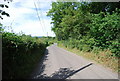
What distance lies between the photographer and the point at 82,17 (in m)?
10.4

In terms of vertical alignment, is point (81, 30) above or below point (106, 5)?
below

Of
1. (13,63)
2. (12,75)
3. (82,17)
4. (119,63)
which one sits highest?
(82,17)

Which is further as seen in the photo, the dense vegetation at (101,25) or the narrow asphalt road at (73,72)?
the dense vegetation at (101,25)

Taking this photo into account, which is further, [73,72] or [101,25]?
[101,25]

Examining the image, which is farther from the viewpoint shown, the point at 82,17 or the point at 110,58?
the point at 82,17

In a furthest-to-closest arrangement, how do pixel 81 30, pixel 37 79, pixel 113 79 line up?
pixel 81 30
pixel 37 79
pixel 113 79

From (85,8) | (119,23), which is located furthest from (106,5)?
(119,23)

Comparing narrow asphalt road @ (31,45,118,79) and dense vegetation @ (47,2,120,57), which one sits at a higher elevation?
dense vegetation @ (47,2,120,57)

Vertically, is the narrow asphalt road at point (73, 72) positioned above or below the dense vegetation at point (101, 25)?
below

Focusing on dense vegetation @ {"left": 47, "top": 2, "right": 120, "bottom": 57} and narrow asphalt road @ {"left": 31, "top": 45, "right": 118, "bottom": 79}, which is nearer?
narrow asphalt road @ {"left": 31, "top": 45, "right": 118, "bottom": 79}

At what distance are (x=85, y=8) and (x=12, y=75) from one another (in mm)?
9043

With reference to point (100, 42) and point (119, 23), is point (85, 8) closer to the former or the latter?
point (100, 42)

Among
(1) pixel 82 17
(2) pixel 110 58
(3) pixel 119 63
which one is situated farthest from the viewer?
(1) pixel 82 17

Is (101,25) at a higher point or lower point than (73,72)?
higher
